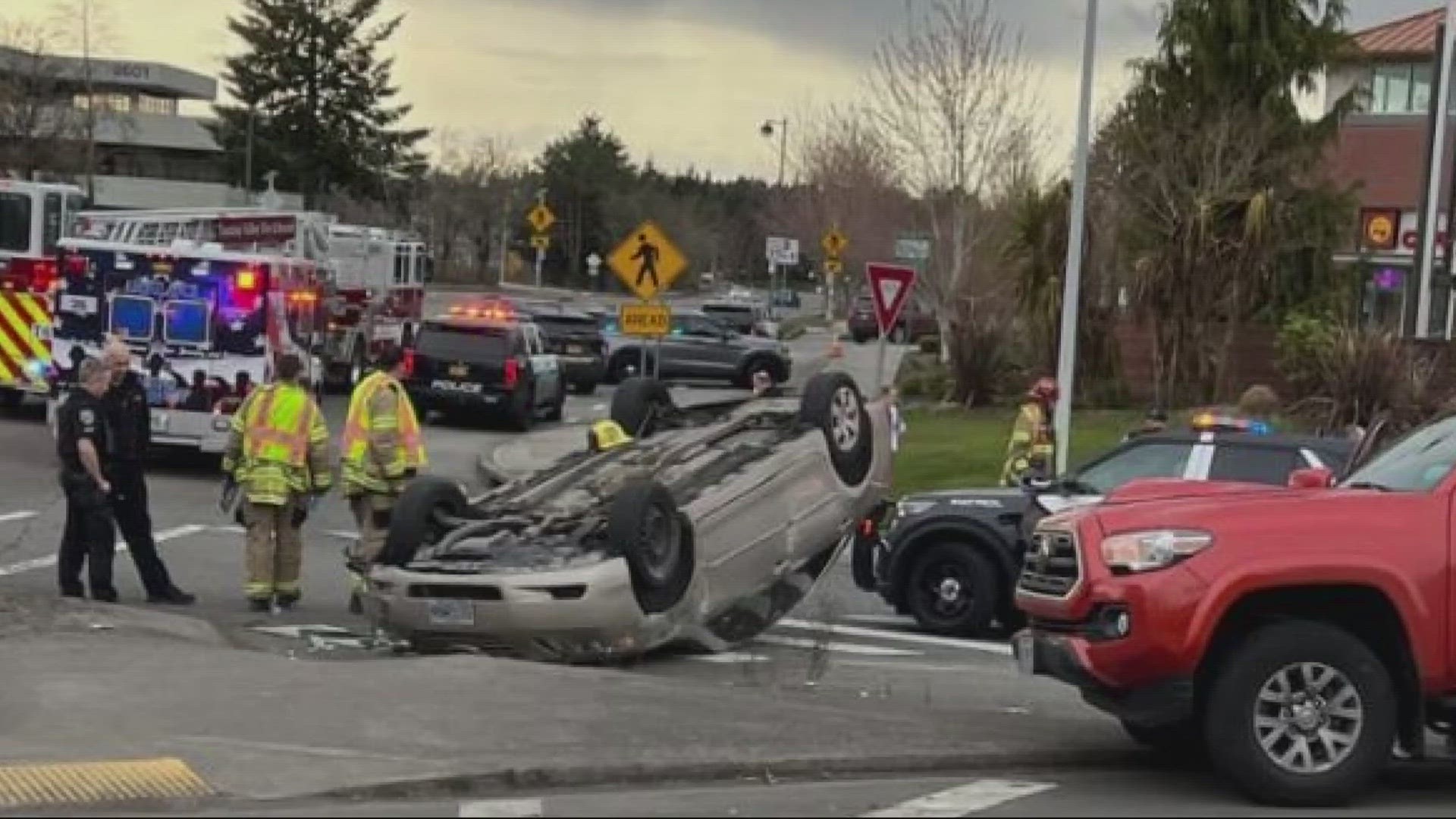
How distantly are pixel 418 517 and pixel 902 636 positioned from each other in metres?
3.74

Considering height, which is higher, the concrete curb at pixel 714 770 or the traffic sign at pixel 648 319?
the traffic sign at pixel 648 319

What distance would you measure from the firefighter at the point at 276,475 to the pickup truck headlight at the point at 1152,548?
6.97 metres

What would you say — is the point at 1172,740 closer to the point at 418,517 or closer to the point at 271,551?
the point at 418,517

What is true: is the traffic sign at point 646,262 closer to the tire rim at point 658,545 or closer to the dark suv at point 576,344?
the tire rim at point 658,545

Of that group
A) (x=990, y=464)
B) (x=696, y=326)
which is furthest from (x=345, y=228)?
(x=990, y=464)

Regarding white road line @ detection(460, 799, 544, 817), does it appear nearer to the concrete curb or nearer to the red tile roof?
the concrete curb

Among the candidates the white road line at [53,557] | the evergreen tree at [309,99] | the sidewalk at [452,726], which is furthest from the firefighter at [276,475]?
the evergreen tree at [309,99]

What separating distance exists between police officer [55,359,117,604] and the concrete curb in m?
5.97

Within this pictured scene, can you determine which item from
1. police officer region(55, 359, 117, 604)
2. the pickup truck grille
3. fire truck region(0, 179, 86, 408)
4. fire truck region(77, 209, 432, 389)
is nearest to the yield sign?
fire truck region(77, 209, 432, 389)

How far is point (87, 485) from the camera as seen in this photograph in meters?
12.5

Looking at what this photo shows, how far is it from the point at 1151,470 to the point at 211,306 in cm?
1139

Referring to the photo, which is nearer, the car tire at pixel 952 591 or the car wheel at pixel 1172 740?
the car wheel at pixel 1172 740

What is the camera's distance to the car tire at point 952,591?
1291 centimetres

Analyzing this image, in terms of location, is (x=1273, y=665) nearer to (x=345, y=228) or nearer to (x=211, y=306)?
(x=211, y=306)
